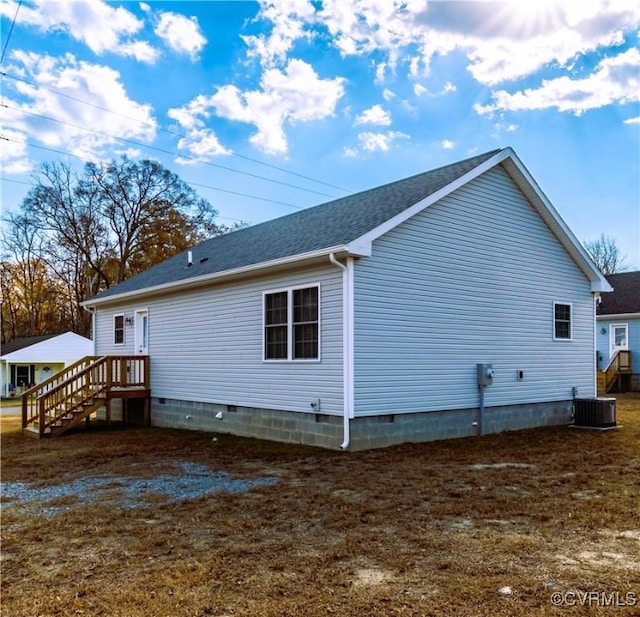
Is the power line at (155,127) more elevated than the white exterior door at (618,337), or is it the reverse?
the power line at (155,127)

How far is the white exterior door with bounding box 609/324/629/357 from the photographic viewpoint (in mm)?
24097

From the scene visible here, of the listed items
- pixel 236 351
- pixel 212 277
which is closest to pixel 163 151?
pixel 212 277

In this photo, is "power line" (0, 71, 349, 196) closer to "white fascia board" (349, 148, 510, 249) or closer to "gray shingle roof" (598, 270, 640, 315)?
"white fascia board" (349, 148, 510, 249)

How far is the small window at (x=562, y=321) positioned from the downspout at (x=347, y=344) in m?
6.14

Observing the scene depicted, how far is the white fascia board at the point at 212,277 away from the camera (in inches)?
354

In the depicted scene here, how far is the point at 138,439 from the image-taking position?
11398mm

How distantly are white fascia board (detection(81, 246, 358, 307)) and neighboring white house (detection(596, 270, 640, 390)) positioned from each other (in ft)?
63.3

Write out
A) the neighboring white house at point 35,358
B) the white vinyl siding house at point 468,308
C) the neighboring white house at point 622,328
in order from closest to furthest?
the white vinyl siding house at point 468,308 < the neighboring white house at point 622,328 < the neighboring white house at point 35,358

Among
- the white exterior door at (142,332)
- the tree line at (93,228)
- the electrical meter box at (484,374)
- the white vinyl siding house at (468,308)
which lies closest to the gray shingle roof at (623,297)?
the white vinyl siding house at (468,308)

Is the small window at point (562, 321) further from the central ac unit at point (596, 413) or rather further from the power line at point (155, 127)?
the power line at point (155, 127)

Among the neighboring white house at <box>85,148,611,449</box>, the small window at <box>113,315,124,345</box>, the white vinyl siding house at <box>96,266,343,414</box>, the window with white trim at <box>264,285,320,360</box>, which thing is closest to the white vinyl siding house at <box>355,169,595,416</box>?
the neighboring white house at <box>85,148,611,449</box>

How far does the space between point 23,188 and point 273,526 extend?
32.6 metres

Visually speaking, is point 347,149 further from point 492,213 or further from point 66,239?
point 66,239

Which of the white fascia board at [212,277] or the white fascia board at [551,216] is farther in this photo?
the white fascia board at [551,216]
